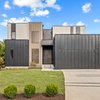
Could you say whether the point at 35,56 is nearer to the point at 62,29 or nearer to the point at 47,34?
the point at 47,34

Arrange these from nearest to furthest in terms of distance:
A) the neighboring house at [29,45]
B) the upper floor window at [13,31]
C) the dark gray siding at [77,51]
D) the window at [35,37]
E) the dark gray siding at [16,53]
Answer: the dark gray siding at [77,51], the dark gray siding at [16,53], the neighboring house at [29,45], the window at [35,37], the upper floor window at [13,31]

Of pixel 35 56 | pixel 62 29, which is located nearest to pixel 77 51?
pixel 35 56

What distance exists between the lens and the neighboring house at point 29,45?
36219 mm

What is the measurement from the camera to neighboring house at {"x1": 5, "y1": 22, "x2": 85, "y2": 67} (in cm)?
3622

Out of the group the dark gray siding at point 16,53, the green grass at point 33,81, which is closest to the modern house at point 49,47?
the dark gray siding at point 16,53

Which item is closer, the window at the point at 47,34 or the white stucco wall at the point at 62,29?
the window at the point at 47,34

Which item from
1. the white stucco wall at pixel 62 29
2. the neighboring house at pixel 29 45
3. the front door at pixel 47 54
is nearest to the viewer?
the neighboring house at pixel 29 45

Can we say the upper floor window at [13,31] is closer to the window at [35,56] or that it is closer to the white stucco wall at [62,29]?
the window at [35,56]

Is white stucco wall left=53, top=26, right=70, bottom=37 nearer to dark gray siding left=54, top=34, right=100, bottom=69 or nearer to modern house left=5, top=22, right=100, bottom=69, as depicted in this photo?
modern house left=5, top=22, right=100, bottom=69

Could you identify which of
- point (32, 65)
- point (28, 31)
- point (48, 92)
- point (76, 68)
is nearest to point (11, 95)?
point (48, 92)

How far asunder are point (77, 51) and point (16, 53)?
1023 centimetres

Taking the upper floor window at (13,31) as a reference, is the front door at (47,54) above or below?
below

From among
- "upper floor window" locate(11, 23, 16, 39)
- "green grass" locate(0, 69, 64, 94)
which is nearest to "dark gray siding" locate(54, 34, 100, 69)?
"green grass" locate(0, 69, 64, 94)

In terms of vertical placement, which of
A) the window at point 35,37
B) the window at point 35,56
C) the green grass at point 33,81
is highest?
the window at point 35,37
